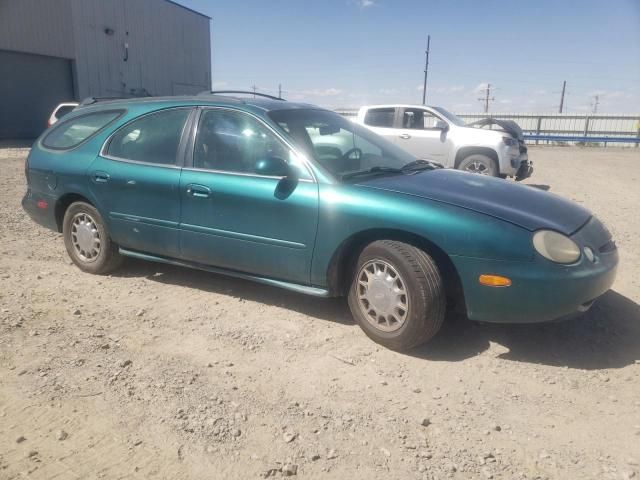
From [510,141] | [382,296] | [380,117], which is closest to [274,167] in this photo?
Answer: [382,296]

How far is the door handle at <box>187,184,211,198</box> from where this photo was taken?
152 inches

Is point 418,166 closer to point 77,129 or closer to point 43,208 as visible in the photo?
point 77,129

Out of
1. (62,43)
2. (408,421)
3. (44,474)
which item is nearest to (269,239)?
(408,421)

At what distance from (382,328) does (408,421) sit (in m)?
0.80

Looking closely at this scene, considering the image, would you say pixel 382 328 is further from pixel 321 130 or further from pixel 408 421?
pixel 321 130

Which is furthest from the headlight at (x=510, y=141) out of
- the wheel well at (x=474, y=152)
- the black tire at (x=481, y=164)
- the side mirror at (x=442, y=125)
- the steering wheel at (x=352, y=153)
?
the steering wheel at (x=352, y=153)

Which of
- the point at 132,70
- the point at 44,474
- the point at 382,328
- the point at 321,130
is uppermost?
the point at 132,70

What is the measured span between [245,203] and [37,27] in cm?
2242

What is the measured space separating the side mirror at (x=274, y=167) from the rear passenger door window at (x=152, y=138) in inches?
37.5

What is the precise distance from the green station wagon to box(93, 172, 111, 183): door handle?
0.04ft

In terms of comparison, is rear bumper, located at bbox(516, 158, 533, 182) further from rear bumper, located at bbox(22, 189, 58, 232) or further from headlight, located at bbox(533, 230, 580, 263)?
rear bumper, located at bbox(22, 189, 58, 232)

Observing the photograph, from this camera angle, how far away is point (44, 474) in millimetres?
2197

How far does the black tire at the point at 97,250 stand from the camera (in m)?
4.59

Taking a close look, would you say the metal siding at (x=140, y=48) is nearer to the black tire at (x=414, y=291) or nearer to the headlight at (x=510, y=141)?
the headlight at (x=510, y=141)
